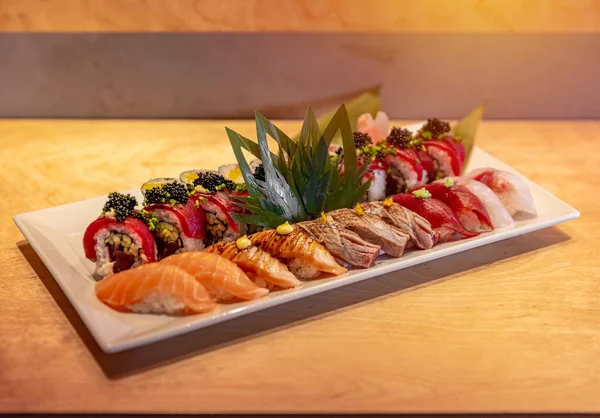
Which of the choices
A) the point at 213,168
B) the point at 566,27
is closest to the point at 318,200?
the point at 213,168

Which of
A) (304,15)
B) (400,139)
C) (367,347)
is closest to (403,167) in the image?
(400,139)

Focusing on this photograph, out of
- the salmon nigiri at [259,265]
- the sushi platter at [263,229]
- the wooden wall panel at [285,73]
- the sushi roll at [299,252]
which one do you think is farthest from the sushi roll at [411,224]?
the wooden wall panel at [285,73]

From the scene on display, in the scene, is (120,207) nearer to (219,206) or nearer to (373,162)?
(219,206)

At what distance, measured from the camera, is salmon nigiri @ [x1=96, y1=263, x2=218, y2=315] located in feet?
5.33

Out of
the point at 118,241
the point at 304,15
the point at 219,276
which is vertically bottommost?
the point at 219,276

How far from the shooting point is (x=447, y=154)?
240 cm

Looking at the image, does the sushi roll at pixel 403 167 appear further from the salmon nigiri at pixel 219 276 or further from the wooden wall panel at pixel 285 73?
the salmon nigiri at pixel 219 276

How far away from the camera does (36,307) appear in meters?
1.72

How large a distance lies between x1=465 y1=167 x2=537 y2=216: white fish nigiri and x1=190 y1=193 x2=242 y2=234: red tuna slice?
34.7 inches

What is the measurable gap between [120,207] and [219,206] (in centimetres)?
29

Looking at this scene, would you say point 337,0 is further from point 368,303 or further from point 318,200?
point 368,303

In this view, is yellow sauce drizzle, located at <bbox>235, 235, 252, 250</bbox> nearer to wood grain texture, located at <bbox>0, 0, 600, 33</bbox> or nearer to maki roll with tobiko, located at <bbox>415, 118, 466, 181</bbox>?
maki roll with tobiko, located at <bbox>415, 118, 466, 181</bbox>

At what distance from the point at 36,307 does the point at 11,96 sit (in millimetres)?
1385

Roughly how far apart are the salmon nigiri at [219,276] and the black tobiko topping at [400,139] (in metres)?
0.93
